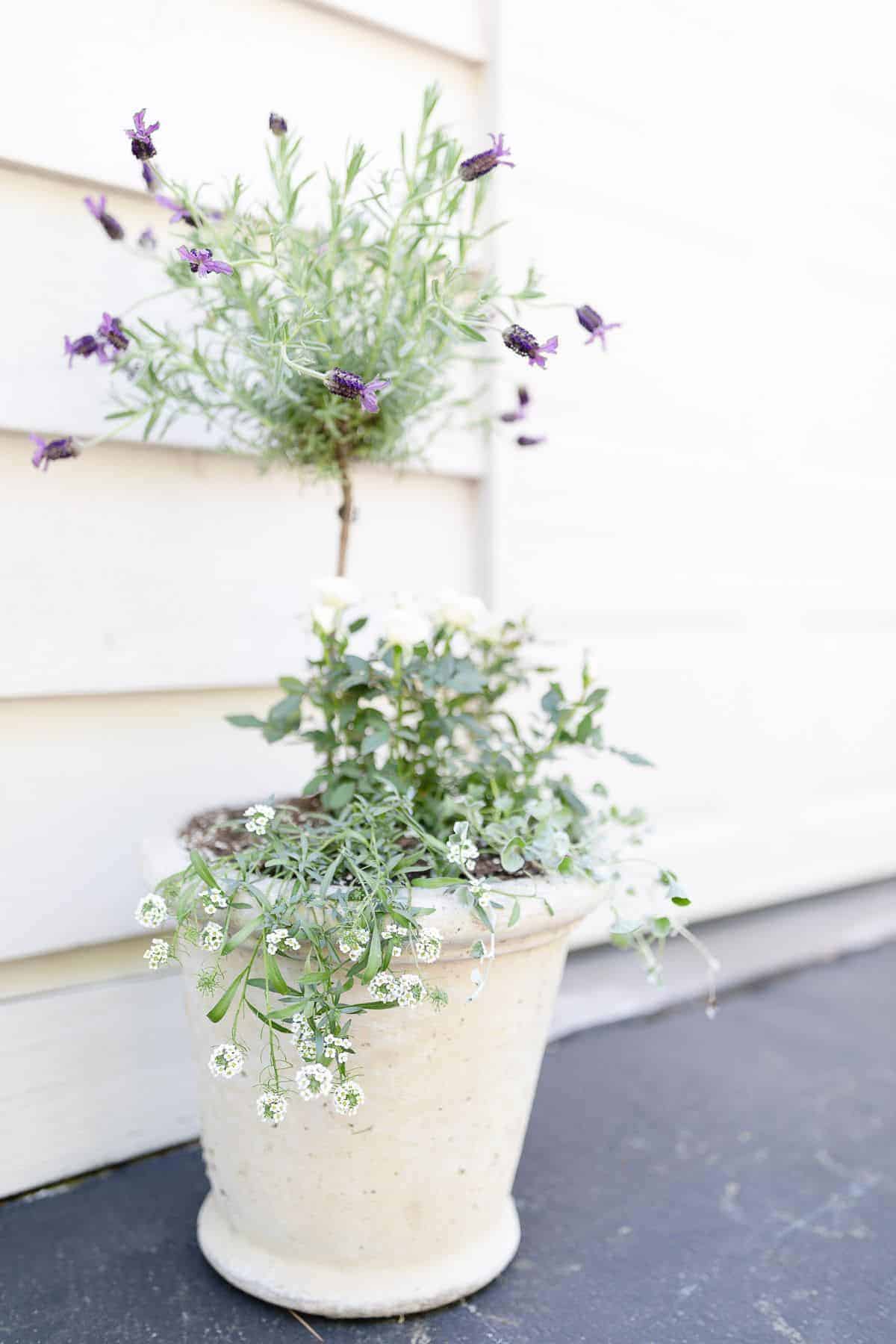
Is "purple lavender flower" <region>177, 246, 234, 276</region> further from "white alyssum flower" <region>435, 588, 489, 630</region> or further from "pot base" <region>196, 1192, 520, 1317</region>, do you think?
"pot base" <region>196, 1192, 520, 1317</region>

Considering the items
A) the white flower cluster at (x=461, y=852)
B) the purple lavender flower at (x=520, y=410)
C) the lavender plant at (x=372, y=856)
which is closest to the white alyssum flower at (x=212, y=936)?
the lavender plant at (x=372, y=856)

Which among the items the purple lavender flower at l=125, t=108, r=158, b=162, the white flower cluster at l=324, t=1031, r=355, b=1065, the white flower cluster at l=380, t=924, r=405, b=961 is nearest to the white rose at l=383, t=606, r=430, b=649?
the white flower cluster at l=380, t=924, r=405, b=961

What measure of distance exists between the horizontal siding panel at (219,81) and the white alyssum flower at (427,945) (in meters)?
1.05

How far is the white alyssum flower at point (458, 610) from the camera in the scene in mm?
1333

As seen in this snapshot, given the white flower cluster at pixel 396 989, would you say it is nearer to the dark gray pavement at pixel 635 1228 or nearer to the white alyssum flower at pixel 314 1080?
the white alyssum flower at pixel 314 1080

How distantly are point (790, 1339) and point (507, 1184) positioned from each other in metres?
0.35

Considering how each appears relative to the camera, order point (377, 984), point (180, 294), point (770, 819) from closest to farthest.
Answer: point (377, 984) < point (180, 294) < point (770, 819)

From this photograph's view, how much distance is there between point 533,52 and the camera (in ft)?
5.97

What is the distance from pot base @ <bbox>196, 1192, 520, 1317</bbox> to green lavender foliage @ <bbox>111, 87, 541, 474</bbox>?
3.12 feet

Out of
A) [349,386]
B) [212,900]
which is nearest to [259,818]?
[212,900]

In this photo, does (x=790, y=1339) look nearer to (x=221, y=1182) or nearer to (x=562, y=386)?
(x=221, y=1182)

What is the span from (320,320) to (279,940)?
2.03 ft

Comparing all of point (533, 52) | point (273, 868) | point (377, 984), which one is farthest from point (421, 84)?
point (377, 984)

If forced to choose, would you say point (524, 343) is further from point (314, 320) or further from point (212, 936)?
point (212, 936)
